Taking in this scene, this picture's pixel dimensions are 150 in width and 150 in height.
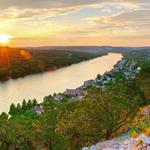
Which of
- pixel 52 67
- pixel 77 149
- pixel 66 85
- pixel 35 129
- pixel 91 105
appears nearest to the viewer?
pixel 77 149

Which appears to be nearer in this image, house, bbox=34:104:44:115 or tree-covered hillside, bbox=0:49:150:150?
tree-covered hillside, bbox=0:49:150:150

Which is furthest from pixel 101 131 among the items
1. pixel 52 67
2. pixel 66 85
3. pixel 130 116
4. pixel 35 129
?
pixel 52 67

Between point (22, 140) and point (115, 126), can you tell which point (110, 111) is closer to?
point (115, 126)

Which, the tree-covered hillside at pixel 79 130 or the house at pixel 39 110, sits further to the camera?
the house at pixel 39 110

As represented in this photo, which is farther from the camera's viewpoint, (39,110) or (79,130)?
(39,110)

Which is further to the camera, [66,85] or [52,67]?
[52,67]

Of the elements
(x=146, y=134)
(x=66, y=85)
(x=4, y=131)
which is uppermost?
(x=146, y=134)

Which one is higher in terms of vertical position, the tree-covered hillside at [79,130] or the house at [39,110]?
the tree-covered hillside at [79,130]

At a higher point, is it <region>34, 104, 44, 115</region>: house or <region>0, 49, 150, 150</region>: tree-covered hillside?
<region>0, 49, 150, 150</region>: tree-covered hillside

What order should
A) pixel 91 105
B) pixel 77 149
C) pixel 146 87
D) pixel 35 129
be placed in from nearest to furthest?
pixel 77 149 → pixel 91 105 → pixel 35 129 → pixel 146 87

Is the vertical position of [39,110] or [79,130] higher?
[79,130]

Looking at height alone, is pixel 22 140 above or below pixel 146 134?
below
